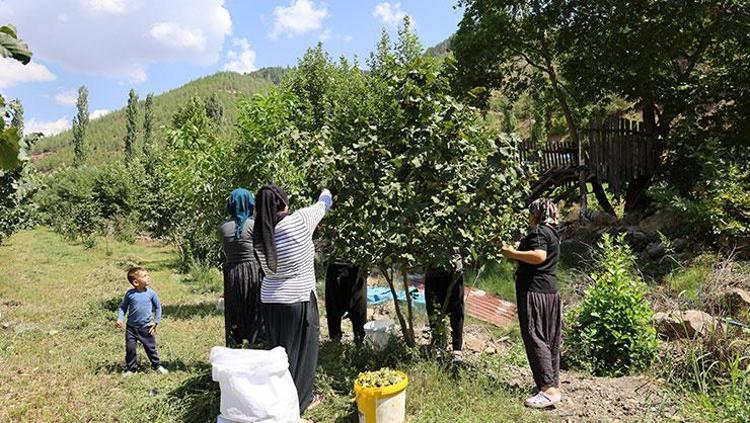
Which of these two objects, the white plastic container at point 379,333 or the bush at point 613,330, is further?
the white plastic container at point 379,333

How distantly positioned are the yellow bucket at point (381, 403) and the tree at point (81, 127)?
48678 mm

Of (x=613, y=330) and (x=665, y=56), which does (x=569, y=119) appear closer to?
(x=665, y=56)

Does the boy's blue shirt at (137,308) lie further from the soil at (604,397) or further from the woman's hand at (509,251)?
the woman's hand at (509,251)

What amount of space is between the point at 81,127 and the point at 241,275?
5899 cm

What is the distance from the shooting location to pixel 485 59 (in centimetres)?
1123

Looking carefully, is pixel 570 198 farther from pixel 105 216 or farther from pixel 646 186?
pixel 105 216

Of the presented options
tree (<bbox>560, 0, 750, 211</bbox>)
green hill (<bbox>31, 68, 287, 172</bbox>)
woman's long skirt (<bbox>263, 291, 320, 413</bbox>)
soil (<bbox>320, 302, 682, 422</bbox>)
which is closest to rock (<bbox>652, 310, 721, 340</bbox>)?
soil (<bbox>320, 302, 682, 422</bbox>)

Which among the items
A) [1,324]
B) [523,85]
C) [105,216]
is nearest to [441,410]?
[1,324]

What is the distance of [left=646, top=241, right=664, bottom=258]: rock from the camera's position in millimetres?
8462

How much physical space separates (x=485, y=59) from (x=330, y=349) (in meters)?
8.22

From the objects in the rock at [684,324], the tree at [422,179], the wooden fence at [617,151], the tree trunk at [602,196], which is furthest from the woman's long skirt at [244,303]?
the tree trunk at [602,196]

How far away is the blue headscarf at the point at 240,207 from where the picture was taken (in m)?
4.49

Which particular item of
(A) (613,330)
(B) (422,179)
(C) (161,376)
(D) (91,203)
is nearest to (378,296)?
(C) (161,376)

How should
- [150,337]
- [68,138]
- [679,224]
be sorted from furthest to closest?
[68,138] < [679,224] < [150,337]
